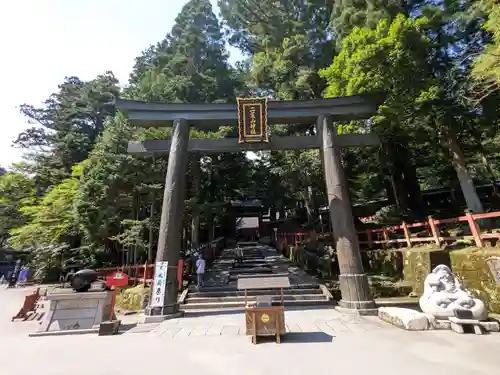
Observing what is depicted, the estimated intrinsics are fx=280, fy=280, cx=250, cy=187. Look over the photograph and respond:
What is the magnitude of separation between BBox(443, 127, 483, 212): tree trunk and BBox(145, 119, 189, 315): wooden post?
1204cm

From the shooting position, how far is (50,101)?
34.5 meters

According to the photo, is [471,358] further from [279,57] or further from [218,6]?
[218,6]

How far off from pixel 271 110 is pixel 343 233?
4.84 metres

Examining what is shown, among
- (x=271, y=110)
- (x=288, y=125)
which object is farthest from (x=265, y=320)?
(x=288, y=125)

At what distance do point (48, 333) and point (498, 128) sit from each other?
18.6 meters

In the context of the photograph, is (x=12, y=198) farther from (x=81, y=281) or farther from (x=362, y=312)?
(x=362, y=312)

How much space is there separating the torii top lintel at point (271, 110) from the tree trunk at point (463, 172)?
611 cm

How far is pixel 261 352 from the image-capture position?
492 cm

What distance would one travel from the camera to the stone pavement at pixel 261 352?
4172mm

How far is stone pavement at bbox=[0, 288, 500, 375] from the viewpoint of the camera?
4.17 meters

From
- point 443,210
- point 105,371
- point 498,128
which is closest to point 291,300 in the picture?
point 105,371

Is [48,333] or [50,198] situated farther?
[50,198]

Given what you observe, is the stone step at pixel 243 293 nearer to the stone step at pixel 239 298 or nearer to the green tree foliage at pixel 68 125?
the stone step at pixel 239 298

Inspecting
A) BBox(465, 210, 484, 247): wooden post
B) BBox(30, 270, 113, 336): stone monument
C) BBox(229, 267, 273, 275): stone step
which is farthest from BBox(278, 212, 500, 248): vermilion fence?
BBox(30, 270, 113, 336): stone monument
